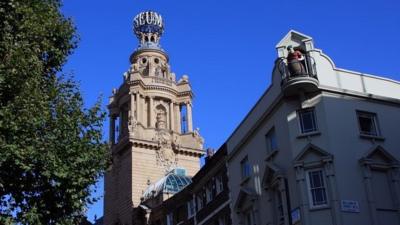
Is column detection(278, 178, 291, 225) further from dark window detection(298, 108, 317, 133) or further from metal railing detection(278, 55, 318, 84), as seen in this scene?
metal railing detection(278, 55, 318, 84)

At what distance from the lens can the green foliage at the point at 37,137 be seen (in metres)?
24.3

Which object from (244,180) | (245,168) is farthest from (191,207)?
(244,180)

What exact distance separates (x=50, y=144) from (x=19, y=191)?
2.23 meters

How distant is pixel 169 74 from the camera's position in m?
81.8

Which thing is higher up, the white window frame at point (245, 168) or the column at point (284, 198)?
the white window frame at point (245, 168)

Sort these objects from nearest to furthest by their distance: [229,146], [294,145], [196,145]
A: [294,145] < [229,146] < [196,145]

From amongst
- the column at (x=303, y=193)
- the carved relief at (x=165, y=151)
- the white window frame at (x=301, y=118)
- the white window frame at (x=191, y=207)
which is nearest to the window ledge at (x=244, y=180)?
the white window frame at (x=301, y=118)

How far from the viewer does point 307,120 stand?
34.0 metres

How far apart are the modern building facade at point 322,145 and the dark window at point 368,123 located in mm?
55

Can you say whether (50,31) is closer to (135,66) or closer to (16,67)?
(16,67)

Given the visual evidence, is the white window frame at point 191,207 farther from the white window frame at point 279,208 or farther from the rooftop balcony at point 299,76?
the rooftop balcony at point 299,76

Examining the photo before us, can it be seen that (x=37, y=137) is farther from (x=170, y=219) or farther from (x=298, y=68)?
(x=170, y=219)

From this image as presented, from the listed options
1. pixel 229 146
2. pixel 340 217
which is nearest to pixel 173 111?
pixel 229 146

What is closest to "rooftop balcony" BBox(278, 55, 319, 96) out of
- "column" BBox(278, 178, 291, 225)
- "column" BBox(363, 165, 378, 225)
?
"column" BBox(278, 178, 291, 225)
